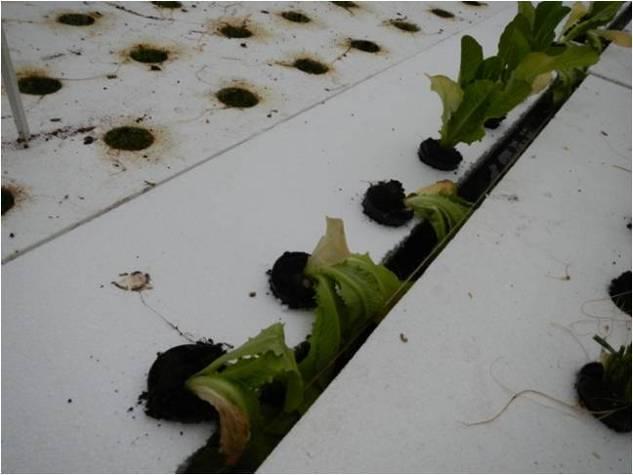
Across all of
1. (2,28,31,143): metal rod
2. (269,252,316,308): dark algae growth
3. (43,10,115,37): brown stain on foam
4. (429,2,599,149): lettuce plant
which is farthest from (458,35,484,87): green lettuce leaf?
(43,10,115,37): brown stain on foam

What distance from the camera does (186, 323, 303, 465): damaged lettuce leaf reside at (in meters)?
0.71

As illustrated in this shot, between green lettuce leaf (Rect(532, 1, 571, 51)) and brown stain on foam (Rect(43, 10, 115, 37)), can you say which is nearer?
green lettuce leaf (Rect(532, 1, 571, 51))

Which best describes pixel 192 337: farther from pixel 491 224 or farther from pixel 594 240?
pixel 594 240

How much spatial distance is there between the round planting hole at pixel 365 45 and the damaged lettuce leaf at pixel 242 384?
1.52m

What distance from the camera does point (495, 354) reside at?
94 centimetres

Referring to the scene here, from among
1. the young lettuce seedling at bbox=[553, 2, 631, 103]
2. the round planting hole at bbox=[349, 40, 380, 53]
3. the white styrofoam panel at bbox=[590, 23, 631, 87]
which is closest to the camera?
the young lettuce seedling at bbox=[553, 2, 631, 103]

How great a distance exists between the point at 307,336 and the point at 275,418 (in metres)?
0.17

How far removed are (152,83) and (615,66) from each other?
202cm

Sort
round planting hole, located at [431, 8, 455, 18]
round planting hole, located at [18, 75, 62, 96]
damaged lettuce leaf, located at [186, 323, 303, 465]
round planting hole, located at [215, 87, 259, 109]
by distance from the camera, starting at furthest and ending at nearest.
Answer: round planting hole, located at [431, 8, 455, 18] < round planting hole, located at [215, 87, 259, 109] < round planting hole, located at [18, 75, 62, 96] < damaged lettuce leaf, located at [186, 323, 303, 465]

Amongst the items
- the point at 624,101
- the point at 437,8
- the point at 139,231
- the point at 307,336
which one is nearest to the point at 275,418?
the point at 307,336

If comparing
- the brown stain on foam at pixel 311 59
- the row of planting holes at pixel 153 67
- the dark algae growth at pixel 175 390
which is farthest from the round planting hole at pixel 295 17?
the dark algae growth at pixel 175 390

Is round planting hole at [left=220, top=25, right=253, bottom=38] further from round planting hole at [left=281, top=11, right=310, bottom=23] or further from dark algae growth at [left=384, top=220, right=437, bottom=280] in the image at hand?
dark algae growth at [left=384, top=220, right=437, bottom=280]

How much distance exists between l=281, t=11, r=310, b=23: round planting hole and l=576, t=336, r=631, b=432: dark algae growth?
1.71 metres

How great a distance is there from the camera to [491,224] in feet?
4.00
